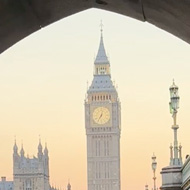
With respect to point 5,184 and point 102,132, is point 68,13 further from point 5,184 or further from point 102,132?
point 102,132

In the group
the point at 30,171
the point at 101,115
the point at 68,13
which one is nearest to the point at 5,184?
the point at 30,171

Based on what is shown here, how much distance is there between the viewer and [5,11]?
303 cm

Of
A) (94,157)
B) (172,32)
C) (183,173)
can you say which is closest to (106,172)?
(94,157)

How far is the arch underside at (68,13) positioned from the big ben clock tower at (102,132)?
436ft

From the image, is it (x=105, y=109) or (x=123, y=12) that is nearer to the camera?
(x=123, y=12)

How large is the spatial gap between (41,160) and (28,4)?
432 ft

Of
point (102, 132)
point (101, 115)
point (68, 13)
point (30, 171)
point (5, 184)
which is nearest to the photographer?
point (68, 13)

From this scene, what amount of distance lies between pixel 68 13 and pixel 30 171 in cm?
13491

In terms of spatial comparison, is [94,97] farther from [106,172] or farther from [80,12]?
[80,12]

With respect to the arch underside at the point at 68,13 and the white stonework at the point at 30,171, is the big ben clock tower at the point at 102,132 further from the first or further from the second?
the arch underside at the point at 68,13

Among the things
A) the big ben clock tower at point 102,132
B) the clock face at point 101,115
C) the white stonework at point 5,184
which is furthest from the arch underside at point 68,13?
the clock face at point 101,115

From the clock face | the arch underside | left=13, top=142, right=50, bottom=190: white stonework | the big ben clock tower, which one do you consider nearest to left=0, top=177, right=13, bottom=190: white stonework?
left=13, top=142, right=50, bottom=190: white stonework

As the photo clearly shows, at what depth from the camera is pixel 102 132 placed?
Answer: 143 meters

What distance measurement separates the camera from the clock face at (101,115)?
14227 cm
